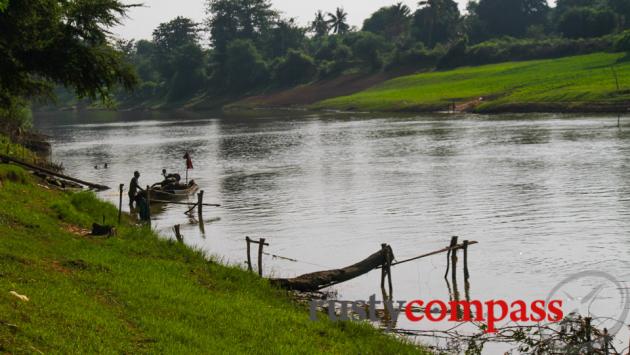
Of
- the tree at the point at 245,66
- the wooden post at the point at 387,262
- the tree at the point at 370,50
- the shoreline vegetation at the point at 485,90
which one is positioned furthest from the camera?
the tree at the point at 245,66

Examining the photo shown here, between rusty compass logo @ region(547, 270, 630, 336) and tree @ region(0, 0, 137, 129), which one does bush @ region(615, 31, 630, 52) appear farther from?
rusty compass logo @ region(547, 270, 630, 336)

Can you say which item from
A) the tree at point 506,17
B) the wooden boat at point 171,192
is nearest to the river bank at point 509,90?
the tree at point 506,17

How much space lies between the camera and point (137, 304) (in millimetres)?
15445

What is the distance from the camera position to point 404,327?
19.2 metres

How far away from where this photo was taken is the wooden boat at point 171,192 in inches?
1658

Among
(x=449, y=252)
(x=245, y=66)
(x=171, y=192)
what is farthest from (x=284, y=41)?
(x=449, y=252)

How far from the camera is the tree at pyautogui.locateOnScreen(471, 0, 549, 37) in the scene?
17112cm

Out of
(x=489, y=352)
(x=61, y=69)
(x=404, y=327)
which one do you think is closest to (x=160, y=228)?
(x=61, y=69)

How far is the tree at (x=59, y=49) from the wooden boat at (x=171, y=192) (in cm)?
954

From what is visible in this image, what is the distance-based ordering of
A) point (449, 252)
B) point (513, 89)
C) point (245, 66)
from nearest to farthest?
point (449, 252)
point (513, 89)
point (245, 66)

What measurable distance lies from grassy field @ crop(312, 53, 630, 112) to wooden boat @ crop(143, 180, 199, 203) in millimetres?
57863

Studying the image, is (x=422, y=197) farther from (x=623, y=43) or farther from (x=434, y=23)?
(x=434, y=23)

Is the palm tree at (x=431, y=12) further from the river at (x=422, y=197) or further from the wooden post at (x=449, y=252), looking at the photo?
the wooden post at (x=449, y=252)

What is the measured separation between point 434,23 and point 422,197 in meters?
137
